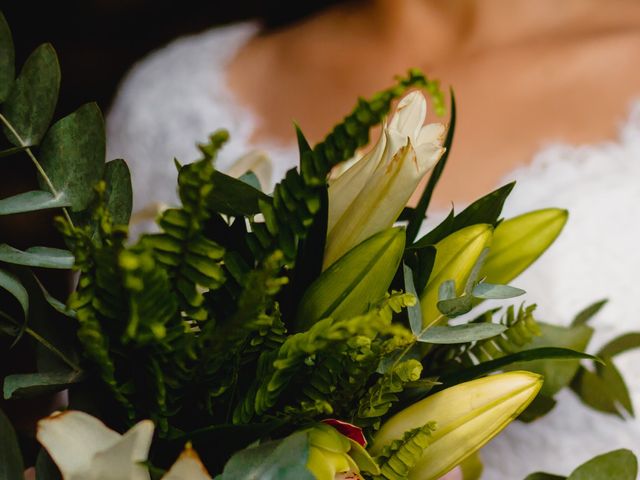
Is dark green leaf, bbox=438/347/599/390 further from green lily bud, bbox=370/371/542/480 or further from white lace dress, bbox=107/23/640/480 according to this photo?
white lace dress, bbox=107/23/640/480

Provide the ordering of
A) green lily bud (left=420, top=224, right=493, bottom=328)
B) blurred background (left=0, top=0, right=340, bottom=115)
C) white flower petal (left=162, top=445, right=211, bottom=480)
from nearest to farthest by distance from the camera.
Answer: white flower petal (left=162, top=445, right=211, bottom=480) → green lily bud (left=420, top=224, right=493, bottom=328) → blurred background (left=0, top=0, right=340, bottom=115)

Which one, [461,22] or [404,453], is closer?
[404,453]

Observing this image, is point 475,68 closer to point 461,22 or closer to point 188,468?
point 461,22

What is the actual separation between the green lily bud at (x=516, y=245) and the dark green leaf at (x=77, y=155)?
0.21m

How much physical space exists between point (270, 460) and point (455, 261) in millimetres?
135

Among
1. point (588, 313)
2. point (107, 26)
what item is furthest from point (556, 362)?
point (107, 26)

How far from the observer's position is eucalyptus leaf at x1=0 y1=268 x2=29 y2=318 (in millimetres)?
325

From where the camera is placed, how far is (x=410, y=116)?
0.38 m

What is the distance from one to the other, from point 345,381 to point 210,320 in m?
0.06

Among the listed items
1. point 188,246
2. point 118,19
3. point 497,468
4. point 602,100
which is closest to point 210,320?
point 188,246

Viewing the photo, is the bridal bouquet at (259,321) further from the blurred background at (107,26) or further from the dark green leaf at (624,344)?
the blurred background at (107,26)

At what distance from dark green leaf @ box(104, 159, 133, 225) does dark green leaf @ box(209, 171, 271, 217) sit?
1.8 inches

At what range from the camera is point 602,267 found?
30.5 inches

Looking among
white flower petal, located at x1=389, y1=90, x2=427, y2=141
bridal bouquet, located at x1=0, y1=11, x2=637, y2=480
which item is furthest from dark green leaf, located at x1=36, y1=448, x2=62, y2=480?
white flower petal, located at x1=389, y1=90, x2=427, y2=141
